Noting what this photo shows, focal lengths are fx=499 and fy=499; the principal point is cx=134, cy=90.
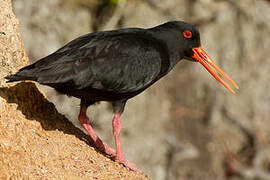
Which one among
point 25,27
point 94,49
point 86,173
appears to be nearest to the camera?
point 86,173

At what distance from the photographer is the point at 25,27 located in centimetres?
1114

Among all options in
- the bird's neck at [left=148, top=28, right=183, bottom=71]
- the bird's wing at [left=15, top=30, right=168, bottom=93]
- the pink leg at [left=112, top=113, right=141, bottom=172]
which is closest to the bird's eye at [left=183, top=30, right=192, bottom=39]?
the bird's neck at [left=148, top=28, right=183, bottom=71]

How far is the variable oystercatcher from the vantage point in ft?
16.9

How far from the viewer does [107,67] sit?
5457 millimetres

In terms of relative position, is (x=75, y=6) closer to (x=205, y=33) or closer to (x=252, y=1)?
(x=205, y=33)

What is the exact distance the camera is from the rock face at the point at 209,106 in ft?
40.0

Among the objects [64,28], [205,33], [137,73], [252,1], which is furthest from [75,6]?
[137,73]

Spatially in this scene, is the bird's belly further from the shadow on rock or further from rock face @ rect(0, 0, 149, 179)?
rock face @ rect(0, 0, 149, 179)

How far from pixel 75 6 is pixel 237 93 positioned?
562 cm

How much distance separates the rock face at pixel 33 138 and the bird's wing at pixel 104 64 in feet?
1.11

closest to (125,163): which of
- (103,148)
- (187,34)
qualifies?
(103,148)

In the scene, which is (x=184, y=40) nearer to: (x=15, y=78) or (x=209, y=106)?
(x=15, y=78)

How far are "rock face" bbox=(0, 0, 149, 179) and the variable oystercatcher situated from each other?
0.94 feet

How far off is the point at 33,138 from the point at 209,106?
994cm
